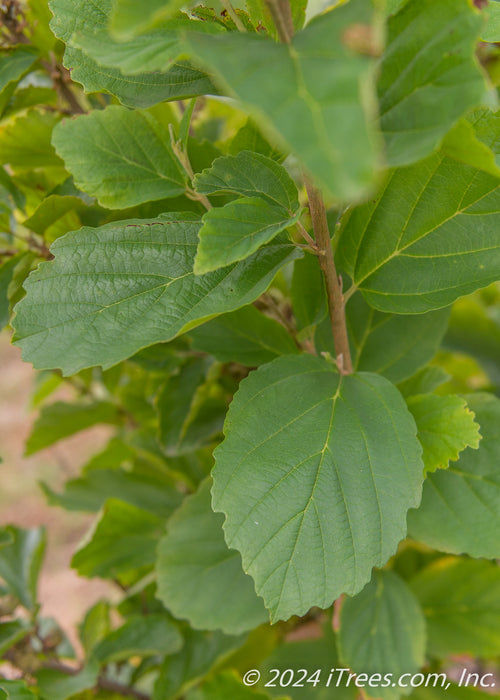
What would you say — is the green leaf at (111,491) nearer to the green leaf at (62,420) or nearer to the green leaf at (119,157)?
the green leaf at (62,420)

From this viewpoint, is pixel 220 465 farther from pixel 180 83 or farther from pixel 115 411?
pixel 115 411

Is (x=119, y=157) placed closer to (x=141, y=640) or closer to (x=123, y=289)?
(x=123, y=289)

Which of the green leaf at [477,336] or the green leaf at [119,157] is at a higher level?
the green leaf at [119,157]

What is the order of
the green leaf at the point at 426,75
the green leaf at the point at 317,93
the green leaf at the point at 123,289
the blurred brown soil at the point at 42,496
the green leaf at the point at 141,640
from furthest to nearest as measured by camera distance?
the blurred brown soil at the point at 42,496, the green leaf at the point at 141,640, the green leaf at the point at 123,289, the green leaf at the point at 426,75, the green leaf at the point at 317,93

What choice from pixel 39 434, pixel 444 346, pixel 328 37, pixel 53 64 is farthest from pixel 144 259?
pixel 444 346

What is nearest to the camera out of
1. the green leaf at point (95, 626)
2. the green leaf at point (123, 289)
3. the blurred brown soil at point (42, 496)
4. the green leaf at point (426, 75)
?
the green leaf at point (426, 75)

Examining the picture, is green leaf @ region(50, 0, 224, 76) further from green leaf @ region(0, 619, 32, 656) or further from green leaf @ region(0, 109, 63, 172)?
green leaf @ region(0, 619, 32, 656)

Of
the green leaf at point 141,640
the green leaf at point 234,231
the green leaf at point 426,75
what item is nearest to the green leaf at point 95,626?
the green leaf at point 141,640
